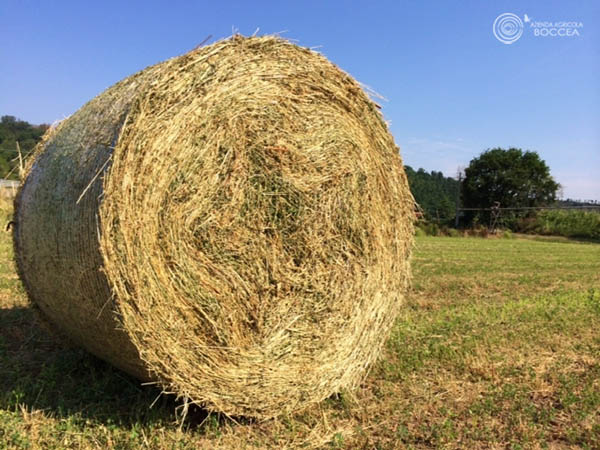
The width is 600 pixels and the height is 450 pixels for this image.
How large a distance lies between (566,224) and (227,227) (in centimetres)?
4405

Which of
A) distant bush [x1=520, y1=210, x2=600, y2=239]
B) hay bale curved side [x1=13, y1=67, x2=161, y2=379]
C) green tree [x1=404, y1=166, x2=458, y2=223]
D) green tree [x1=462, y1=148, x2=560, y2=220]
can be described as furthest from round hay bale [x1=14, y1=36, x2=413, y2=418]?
green tree [x1=462, y1=148, x2=560, y2=220]

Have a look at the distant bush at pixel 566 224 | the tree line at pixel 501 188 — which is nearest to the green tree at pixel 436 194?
the tree line at pixel 501 188

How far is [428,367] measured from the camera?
502 centimetres

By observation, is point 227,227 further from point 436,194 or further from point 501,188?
point 436,194

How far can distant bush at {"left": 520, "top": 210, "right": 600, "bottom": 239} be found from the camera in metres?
41.6

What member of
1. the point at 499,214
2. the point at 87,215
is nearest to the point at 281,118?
the point at 87,215

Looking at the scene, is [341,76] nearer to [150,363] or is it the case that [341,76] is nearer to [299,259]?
[299,259]

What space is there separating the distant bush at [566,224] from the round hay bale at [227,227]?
41.1m

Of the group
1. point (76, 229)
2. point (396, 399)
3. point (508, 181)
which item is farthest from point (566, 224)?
point (76, 229)

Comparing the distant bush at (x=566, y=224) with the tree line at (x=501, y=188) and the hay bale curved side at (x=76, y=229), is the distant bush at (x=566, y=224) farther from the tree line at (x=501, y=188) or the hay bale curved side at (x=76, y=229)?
the hay bale curved side at (x=76, y=229)

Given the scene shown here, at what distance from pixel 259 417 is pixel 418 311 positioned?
12.9 feet

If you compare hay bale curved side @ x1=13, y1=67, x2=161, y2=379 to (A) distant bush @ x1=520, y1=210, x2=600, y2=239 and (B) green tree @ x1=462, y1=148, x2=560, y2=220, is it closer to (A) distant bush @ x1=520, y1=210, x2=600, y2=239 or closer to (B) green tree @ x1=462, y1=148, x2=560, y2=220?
(A) distant bush @ x1=520, y1=210, x2=600, y2=239

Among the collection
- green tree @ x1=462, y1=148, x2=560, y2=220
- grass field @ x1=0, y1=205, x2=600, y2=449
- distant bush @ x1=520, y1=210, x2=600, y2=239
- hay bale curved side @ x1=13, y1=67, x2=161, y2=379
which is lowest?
grass field @ x1=0, y1=205, x2=600, y2=449

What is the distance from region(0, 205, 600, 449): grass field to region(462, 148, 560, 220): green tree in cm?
4234
